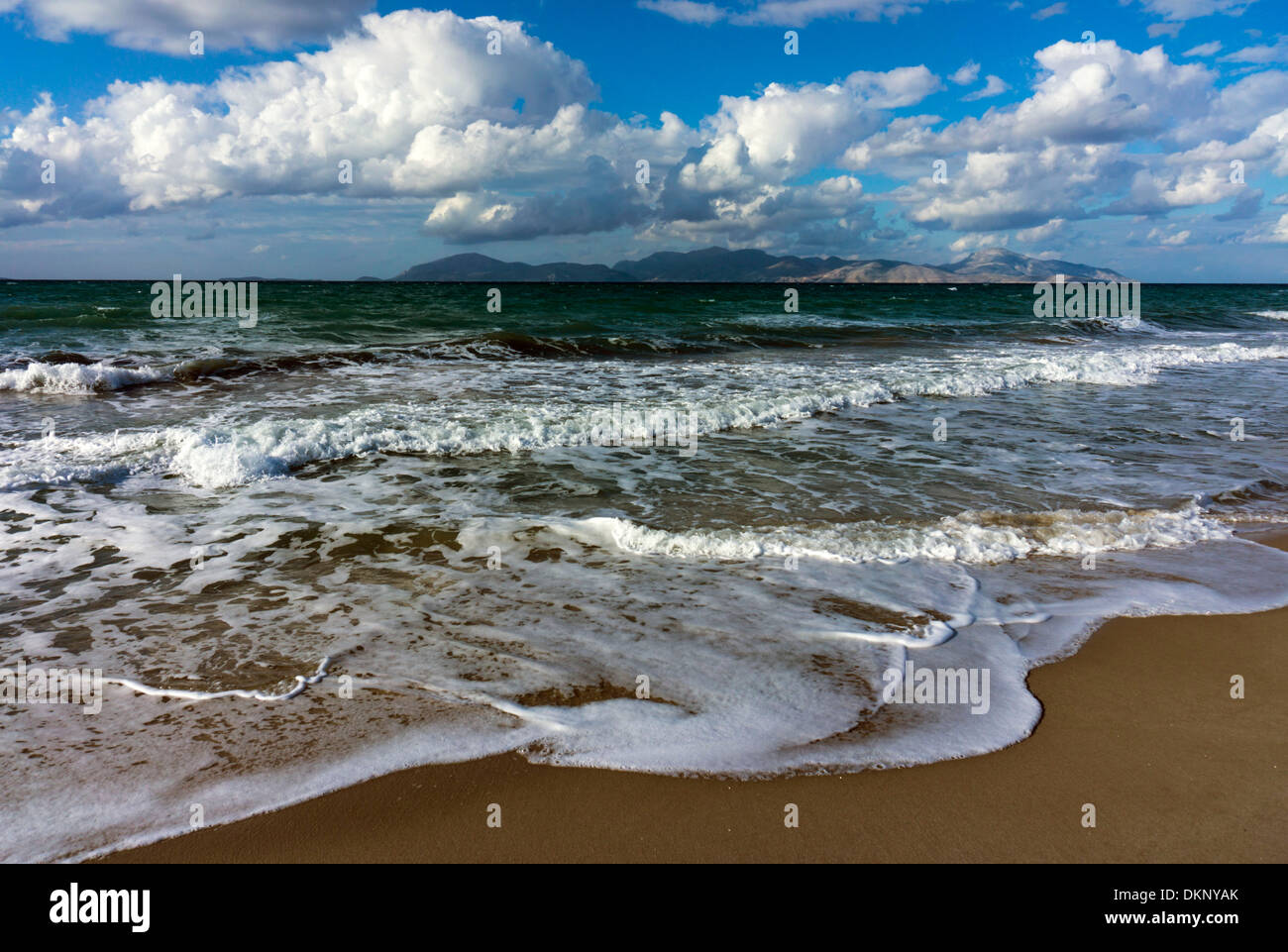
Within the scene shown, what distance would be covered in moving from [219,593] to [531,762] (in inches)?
117

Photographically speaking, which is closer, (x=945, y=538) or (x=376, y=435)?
(x=945, y=538)

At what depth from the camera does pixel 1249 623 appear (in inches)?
179

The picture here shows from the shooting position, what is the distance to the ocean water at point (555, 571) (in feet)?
10.6

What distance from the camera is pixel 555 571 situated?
17.3ft

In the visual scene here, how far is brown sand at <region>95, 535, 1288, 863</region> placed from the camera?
8.55ft

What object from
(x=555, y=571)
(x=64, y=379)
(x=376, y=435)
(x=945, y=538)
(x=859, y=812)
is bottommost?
(x=859, y=812)

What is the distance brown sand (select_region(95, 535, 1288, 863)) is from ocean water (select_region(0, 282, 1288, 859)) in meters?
0.14

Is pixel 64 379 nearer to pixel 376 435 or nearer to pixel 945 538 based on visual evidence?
pixel 376 435

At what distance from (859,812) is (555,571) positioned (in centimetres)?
295

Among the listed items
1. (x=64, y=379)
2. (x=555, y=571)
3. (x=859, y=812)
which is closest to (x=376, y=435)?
(x=555, y=571)

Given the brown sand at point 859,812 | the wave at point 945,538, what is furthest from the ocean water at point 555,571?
the brown sand at point 859,812

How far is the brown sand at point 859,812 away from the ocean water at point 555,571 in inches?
5.4
